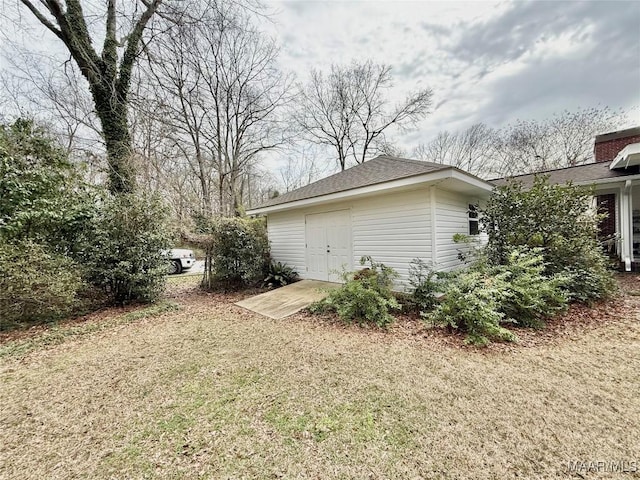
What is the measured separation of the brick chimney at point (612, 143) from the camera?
390 inches

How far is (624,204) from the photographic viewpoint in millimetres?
7234

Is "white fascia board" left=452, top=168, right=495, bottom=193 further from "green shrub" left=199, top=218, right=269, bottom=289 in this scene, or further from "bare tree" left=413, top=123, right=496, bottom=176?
"bare tree" left=413, top=123, right=496, bottom=176

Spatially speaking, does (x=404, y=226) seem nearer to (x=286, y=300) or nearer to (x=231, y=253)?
(x=286, y=300)

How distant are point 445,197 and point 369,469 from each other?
5323mm

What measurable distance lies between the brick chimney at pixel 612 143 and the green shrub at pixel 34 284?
56.2 feet

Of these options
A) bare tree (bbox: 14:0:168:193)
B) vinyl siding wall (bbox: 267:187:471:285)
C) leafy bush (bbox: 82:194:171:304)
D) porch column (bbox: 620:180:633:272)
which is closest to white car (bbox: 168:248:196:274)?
bare tree (bbox: 14:0:168:193)

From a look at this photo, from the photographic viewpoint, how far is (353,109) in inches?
679

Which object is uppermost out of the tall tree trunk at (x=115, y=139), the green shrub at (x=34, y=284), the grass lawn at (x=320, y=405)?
the tall tree trunk at (x=115, y=139)

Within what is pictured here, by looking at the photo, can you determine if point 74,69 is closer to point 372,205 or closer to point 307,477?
point 372,205

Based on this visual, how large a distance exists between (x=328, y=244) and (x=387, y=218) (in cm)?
192

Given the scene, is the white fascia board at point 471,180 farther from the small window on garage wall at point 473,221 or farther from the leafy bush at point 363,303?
the leafy bush at point 363,303

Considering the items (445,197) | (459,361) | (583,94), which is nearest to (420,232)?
(445,197)

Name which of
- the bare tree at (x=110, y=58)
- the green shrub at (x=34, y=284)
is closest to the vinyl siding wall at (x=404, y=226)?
the green shrub at (x=34, y=284)

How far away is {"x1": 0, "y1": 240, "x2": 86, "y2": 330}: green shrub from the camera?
4027 millimetres
